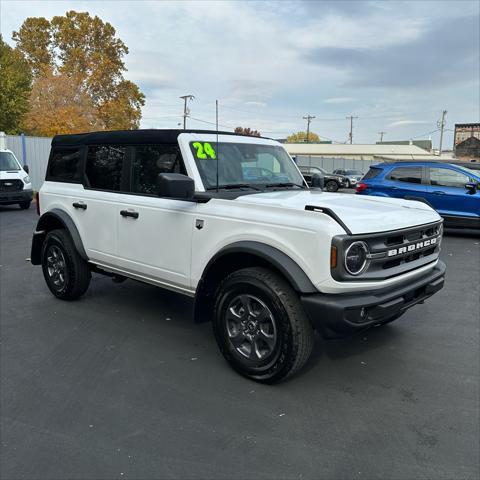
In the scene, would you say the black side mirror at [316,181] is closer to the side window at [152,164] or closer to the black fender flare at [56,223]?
the side window at [152,164]

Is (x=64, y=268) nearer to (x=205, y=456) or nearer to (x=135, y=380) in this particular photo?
(x=135, y=380)

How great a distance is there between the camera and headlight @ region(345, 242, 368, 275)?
9.86ft

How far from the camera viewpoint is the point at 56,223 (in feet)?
17.6

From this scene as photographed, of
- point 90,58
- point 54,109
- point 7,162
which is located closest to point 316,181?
point 7,162

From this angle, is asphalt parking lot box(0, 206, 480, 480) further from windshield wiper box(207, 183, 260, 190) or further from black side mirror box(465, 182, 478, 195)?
black side mirror box(465, 182, 478, 195)

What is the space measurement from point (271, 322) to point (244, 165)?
1.65 meters

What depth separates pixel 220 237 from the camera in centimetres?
357

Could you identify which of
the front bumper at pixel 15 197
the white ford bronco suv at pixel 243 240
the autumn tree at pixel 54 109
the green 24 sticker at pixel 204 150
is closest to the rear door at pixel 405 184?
the white ford bronco suv at pixel 243 240

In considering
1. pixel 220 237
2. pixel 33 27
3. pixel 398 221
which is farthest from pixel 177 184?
pixel 33 27

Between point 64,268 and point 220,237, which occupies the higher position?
point 220,237

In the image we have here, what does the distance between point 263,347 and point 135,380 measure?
1.00 metres

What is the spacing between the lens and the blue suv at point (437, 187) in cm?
991

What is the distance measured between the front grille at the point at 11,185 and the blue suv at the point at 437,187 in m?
10.2

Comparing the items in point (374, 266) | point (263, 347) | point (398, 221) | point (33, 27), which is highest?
point (33, 27)
